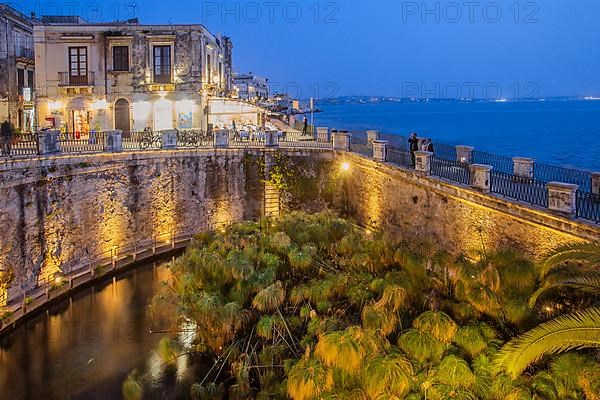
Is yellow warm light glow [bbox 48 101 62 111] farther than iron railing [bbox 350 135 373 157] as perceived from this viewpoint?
Yes

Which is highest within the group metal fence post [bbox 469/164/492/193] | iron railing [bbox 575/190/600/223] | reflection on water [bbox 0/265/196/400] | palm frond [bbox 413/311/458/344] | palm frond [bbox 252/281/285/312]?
metal fence post [bbox 469/164/492/193]

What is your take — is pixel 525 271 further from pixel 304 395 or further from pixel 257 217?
pixel 257 217

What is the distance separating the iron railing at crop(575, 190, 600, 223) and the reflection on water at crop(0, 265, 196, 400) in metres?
10.7

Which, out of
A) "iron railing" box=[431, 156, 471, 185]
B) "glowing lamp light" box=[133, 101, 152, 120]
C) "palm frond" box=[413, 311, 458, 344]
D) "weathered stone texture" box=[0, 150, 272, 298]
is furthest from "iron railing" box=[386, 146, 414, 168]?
"glowing lamp light" box=[133, 101, 152, 120]

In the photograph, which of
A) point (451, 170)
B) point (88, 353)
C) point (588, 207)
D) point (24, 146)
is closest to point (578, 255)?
point (588, 207)

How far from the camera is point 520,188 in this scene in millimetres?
15805

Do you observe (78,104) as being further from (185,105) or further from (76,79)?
(185,105)

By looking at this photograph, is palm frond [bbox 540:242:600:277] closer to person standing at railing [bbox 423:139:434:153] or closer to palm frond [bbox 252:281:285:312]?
palm frond [bbox 252:281:285:312]

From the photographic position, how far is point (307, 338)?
1266 centimetres

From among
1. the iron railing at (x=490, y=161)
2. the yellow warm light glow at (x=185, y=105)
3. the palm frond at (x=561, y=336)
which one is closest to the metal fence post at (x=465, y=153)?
the iron railing at (x=490, y=161)

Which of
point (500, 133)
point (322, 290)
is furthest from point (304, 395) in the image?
point (500, 133)

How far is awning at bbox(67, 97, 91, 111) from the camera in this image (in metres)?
30.5

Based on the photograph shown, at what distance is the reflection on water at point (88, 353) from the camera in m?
14.7

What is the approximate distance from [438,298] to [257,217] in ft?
48.1
